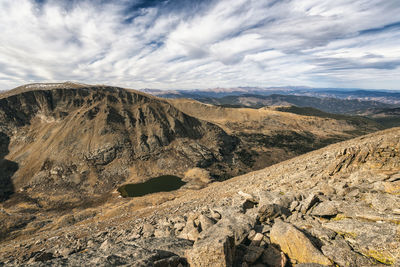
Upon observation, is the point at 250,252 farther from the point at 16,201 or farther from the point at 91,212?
the point at 16,201

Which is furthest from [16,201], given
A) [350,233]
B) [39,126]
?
[350,233]

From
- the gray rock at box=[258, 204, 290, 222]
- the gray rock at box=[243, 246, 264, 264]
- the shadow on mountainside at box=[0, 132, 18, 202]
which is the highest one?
the gray rock at box=[243, 246, 264, 264]

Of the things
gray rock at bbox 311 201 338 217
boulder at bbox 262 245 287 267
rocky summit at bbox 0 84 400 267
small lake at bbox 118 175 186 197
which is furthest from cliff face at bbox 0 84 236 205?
boulder at bbox 262 245 287 267

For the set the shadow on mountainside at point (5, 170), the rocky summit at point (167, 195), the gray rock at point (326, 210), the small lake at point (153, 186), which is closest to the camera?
the rocky summit at point (167, 195)

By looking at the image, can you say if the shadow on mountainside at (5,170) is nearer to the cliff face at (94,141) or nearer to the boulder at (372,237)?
the cliff face at (94,141)

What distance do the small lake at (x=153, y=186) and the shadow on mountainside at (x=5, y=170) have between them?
3677 cm

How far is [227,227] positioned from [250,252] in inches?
72.2

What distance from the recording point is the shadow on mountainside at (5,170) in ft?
215

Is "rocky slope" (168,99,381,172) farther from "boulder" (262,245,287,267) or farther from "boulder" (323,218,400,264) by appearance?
"boulder" (262,245,287,267)

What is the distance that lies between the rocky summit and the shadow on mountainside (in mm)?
380

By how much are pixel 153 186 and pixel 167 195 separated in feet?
82.3

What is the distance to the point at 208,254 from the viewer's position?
768 centimetres

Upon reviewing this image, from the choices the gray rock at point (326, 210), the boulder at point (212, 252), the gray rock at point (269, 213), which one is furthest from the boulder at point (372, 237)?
the boulder at point (212, 252)

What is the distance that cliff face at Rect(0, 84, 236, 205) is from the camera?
74.0m
